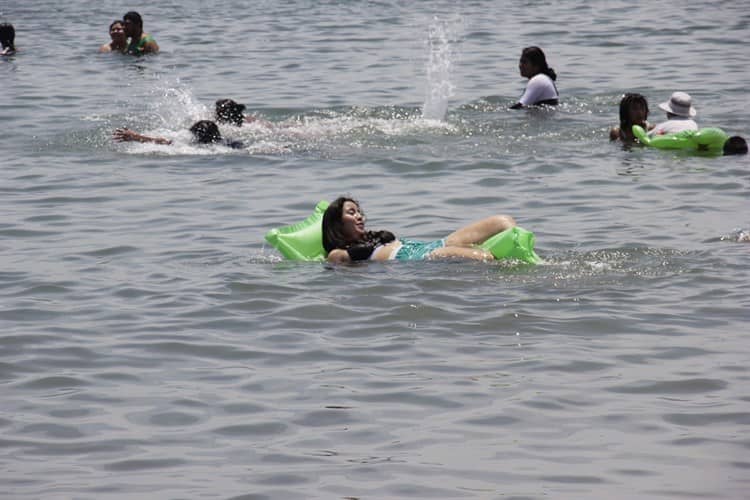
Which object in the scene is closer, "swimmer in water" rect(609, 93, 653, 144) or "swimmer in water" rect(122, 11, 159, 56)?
"swimmer in water" rect(609, 93, 653, 144)

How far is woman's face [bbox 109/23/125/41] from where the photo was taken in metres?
21.5

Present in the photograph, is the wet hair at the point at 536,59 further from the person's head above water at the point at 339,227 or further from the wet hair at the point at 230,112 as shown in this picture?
the person's head above water at the point at 339,227

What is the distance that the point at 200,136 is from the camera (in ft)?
46.5

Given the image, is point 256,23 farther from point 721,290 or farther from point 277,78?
point 721,290

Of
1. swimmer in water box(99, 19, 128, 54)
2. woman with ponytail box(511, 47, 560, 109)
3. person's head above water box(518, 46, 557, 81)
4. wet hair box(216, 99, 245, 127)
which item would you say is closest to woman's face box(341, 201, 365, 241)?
wet hair box(216, 99, 245, 127)

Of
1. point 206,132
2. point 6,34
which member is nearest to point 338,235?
point 206,132

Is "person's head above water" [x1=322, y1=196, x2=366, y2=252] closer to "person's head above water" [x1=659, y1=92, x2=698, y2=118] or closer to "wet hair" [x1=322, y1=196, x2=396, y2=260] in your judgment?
"wet hair" [x1=322, y1=196, x2=396, y2=260]

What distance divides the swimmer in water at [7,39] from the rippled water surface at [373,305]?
11.6 feet

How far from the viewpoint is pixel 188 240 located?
10.6 metres

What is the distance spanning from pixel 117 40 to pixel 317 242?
41.6ft

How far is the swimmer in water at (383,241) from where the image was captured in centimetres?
964

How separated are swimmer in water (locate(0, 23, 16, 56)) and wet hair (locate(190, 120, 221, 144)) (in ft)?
27.5

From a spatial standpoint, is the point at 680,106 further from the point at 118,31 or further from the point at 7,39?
the point at 7,39

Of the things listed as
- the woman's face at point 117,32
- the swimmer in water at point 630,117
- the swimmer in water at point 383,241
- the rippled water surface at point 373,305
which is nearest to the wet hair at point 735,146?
the rippled water surface at point 373,305
